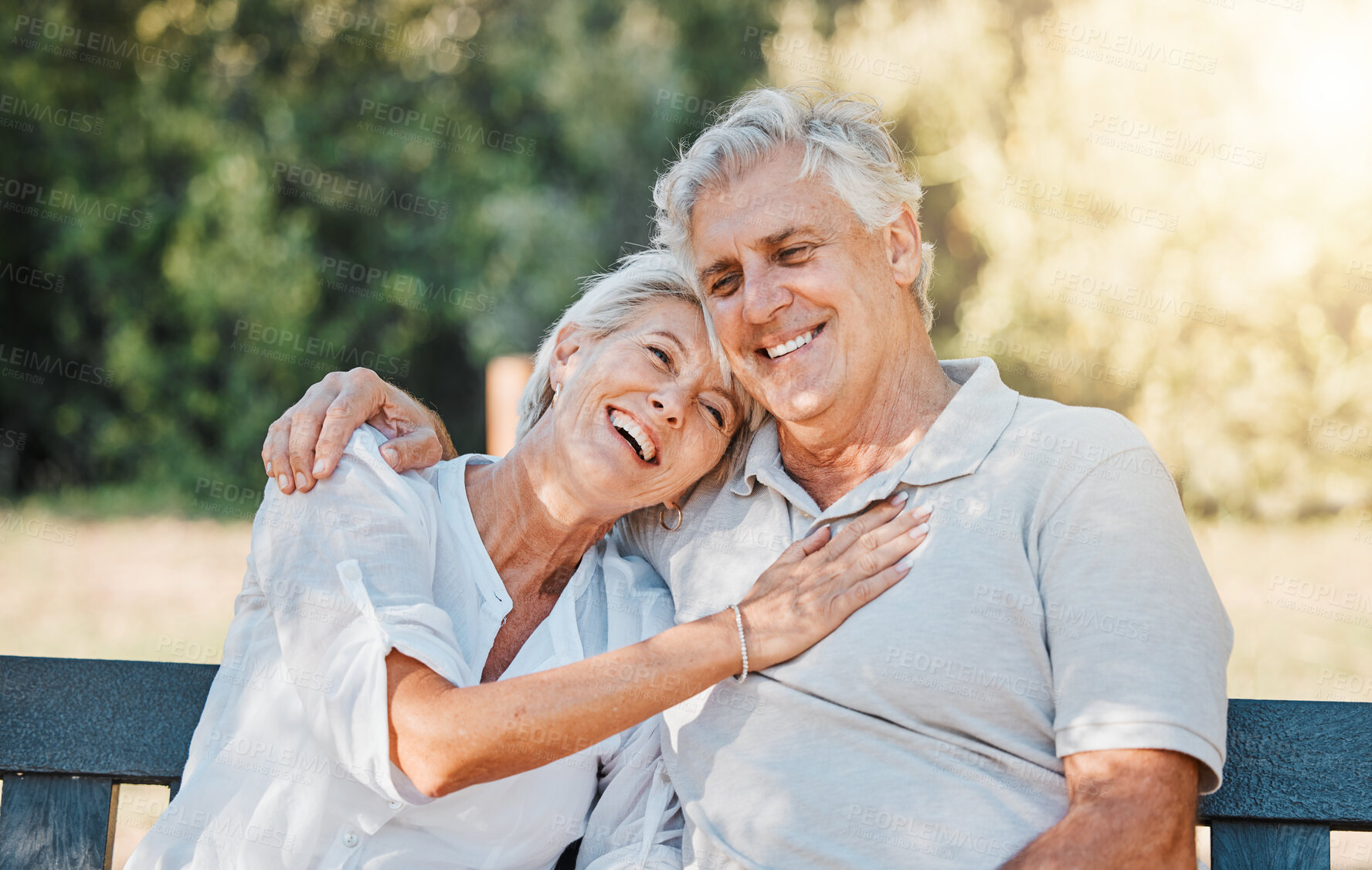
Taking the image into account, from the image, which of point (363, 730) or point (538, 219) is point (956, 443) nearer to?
point (363, 730)

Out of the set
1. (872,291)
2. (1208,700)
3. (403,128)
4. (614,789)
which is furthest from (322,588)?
(403,128)

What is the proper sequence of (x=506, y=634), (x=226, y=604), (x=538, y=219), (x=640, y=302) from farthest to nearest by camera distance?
(x=538, y=219) → (x=226, y=604) → (x=640, y=302) → (x=506, y=634)

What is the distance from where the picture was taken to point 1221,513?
6.58 meters

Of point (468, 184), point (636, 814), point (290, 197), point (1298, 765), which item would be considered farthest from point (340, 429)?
point (290, 197)

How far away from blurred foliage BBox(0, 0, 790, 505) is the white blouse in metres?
6.81

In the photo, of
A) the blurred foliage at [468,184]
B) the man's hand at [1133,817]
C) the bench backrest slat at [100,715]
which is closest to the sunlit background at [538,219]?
the blurred foliage at [468,184]

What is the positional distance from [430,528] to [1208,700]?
140cm

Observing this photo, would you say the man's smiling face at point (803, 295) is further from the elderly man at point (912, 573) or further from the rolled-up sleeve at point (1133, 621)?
the rolled-up sleeve at point (1133, 621)

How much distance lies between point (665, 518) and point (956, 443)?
0.70m

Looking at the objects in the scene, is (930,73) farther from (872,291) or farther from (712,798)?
(712,798)

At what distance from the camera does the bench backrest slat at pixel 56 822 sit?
2.10m

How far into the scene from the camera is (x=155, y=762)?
2.15 metres

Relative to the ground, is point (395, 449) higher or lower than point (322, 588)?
higher

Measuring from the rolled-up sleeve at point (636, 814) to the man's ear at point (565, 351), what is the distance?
0.78 m
